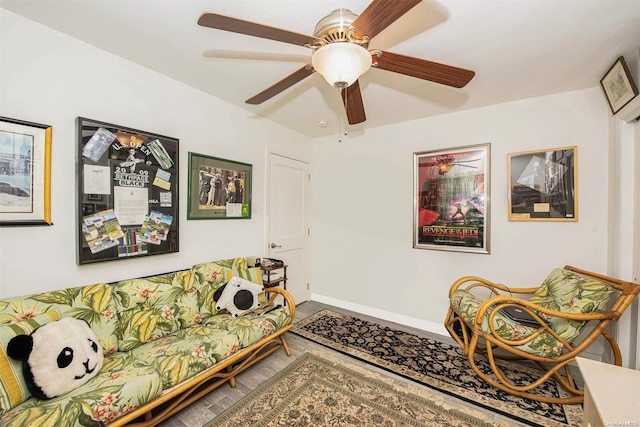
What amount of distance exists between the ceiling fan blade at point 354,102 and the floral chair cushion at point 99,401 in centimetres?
212

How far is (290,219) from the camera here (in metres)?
3.71

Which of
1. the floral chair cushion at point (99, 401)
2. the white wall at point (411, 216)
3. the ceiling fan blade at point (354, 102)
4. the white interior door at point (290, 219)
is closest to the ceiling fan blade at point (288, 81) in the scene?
the ceiling fan blade at point (354, 102)

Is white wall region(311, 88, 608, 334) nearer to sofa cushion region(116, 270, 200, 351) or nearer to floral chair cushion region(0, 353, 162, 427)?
sofa cushion region(116, 270, 200, 351)

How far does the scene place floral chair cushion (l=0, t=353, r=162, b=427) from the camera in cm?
116

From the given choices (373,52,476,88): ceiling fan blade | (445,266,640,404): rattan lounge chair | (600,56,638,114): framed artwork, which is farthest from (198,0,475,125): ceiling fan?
(445,266,640,404): rattan lounge chair

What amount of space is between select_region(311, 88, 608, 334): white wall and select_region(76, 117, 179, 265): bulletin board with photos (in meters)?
2.18

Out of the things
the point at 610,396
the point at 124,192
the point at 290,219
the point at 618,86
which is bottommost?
the point at 610,396

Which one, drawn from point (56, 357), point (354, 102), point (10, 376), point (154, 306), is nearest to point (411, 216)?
point (354, 102)

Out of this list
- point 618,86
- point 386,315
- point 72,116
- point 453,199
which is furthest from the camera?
point 386,315

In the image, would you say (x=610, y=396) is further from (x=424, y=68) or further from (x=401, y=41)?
(x=401, y=41)

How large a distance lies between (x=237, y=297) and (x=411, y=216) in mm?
2202

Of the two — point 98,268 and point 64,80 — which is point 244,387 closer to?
point 98,268

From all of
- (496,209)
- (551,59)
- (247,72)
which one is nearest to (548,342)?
(496,209)

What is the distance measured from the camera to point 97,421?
1.24m
